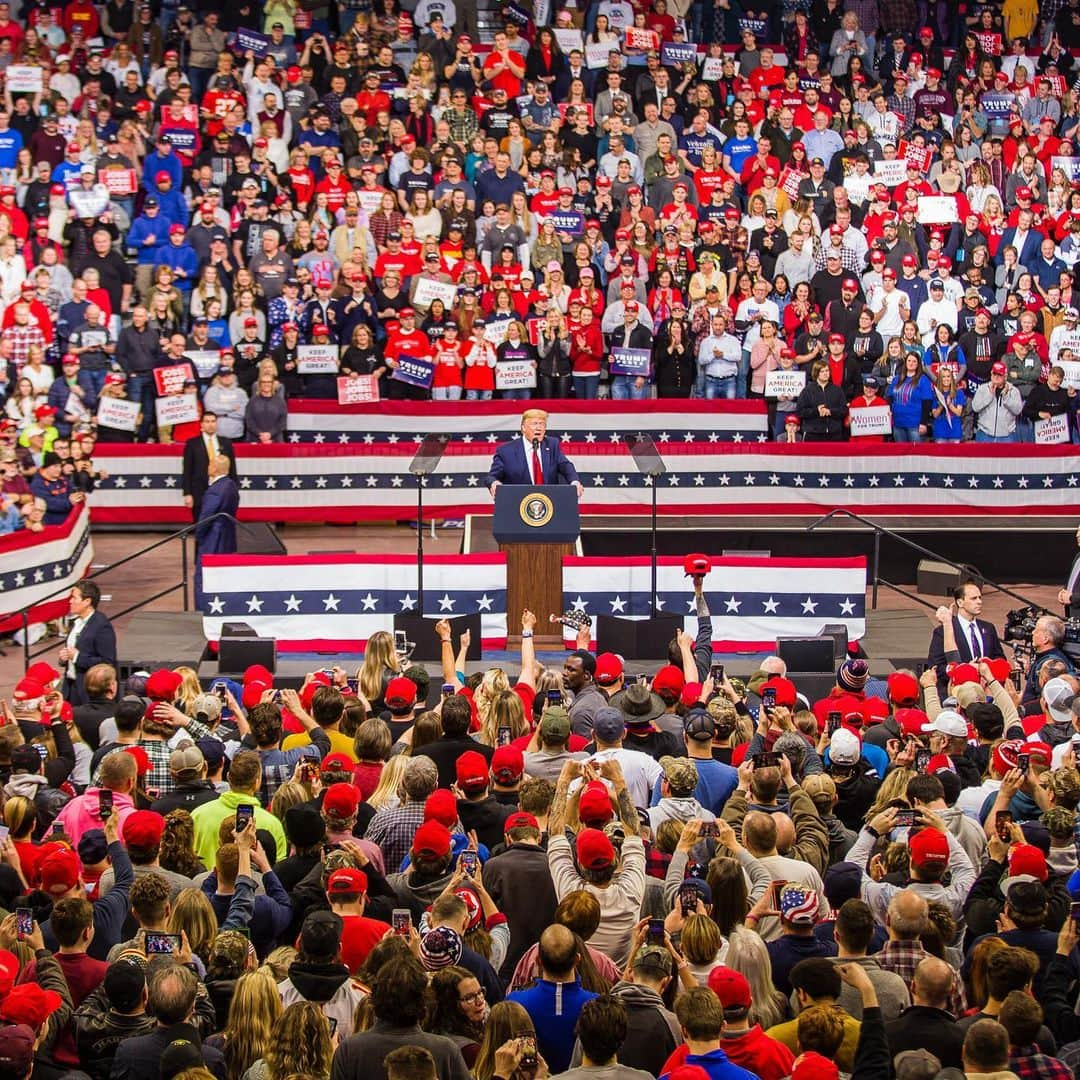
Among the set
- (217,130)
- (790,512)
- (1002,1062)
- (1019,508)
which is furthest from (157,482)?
(1002,1062)

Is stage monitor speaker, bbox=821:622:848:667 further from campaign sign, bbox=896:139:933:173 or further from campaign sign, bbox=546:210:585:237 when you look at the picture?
campaign sign, bbox=896:139:933:173

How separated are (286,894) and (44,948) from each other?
1.02 metres

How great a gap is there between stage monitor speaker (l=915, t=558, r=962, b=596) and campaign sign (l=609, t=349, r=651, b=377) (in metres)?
4.79

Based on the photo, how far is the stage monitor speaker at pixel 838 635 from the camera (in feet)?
54.8

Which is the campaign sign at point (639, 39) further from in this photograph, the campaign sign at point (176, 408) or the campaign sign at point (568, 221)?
the campaign sign at point (176, 408)

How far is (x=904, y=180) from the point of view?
2525 centimetres

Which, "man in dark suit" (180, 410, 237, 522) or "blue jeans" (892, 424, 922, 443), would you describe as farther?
"blue jeans" (892, 424, 922, 443)

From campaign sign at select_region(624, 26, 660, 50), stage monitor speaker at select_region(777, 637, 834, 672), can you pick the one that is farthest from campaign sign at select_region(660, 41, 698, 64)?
stage monitor speaker at select_region(777, 637, 834, 672)

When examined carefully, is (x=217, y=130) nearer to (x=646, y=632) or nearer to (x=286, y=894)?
(x=646, y=632)

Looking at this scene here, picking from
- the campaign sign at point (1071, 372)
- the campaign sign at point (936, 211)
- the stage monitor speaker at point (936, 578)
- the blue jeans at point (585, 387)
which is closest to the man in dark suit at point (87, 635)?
the stage monitor speaker at point (936, 578)

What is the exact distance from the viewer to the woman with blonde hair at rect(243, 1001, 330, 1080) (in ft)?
20.8

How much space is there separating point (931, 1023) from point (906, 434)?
16.5m

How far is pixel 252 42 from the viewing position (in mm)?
25766

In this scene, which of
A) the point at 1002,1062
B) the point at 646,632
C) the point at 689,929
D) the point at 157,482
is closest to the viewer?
the point at 1002,1062
